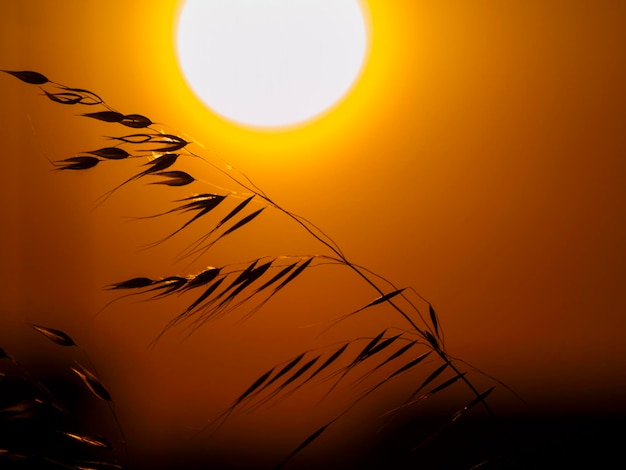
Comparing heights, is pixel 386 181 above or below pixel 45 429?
above

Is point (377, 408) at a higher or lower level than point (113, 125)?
Answer: lower

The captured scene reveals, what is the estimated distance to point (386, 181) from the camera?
4.69 feet

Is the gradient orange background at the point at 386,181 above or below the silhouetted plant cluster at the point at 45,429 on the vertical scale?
→ above

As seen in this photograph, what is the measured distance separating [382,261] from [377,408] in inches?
14.3

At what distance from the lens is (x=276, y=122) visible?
1.36 metres

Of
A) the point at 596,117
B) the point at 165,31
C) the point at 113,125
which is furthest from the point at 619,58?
the point at 113,125

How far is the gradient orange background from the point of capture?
1387 millimetres

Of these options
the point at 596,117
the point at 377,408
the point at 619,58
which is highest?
the point at 619,58

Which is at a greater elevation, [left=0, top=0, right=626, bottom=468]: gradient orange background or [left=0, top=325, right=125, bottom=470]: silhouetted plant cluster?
[left=0, top=0, right=626, bottom=468]: gradient orange background

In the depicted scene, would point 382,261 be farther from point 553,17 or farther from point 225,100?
point 553,17

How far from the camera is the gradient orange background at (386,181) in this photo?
54.6 inches

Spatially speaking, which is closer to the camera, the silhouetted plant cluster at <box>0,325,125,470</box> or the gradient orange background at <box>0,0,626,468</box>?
the silhouetted plant cluster at <box>0,325,125,470</box>

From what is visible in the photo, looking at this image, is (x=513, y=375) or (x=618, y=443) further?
(x=513, y=375)

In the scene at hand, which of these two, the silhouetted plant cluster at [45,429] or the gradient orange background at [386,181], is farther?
the gradient orange background at [386,181]
